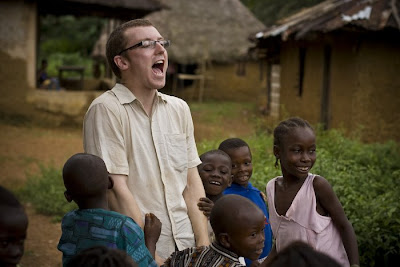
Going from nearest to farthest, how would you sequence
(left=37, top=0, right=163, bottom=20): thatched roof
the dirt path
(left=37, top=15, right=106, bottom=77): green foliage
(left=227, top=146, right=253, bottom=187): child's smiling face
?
1. (left=227, top=146, right=253, bottom=187): child's smiling face
2. the dirt path
3. (left=37, top=0, right=163, bottom=20): thatched roof
4. (left=37, top=15, right=106, bottom=77): green foliage

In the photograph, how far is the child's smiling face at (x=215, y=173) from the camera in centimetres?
344

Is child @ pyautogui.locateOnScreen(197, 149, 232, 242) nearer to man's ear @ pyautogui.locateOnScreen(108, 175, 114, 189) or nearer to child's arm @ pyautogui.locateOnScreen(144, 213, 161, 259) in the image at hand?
child's arm @ pyautogui.locateOnScreen(144, 213, 161, 259)

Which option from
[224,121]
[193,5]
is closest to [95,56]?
[193,5]

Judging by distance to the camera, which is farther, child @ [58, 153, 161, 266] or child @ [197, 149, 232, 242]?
child @ [197, 149, 232, 242]

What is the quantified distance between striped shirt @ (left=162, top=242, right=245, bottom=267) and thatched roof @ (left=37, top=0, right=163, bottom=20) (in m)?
11.4

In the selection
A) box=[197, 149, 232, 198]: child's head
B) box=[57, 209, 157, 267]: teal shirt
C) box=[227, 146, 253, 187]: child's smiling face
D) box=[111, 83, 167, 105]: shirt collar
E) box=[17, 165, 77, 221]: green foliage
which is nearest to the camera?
box=[57, 209, 157, 267]: teal shirt

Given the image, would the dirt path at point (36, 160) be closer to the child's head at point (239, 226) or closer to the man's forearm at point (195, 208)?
the man's forearm at point (195, 208)

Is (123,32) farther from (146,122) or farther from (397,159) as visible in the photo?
(397,159)

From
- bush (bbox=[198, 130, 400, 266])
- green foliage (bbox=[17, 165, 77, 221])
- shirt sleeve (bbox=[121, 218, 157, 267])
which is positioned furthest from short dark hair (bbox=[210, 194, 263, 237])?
green foliage (bbox=[17, 165, 77, 221])

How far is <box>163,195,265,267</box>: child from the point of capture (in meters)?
2.48

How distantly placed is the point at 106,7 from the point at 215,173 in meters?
11.2

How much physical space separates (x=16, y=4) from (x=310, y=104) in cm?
677

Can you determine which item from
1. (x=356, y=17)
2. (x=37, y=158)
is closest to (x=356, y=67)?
(x=356, y=17)

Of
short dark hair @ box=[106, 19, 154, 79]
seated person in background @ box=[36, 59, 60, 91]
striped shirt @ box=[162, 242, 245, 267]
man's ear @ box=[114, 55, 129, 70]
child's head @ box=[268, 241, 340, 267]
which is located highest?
short dark hair @ box=[106, 19, 154, 79]
